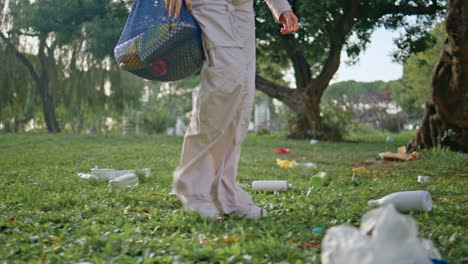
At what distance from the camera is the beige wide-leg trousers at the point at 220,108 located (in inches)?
83.0

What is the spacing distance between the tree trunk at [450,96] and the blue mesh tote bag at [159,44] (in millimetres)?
4384

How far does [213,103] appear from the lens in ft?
6.97

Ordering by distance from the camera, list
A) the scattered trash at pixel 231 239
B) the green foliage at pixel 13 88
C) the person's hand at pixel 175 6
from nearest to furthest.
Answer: the scattered trash at pixel 231 239 → the person's hand at pixel 175 6 → the green foliage at pixel 13 88

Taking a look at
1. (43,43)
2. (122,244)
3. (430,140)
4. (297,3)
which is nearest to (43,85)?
(43,43)

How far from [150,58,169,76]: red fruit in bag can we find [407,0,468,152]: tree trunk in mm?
4448

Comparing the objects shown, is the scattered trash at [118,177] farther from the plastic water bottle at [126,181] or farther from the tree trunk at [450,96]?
the tree trunk at [450,96]

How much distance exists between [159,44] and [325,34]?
11205mm

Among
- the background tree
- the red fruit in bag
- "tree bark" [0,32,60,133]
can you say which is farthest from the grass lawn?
"tree bark" [0,32,60,133]

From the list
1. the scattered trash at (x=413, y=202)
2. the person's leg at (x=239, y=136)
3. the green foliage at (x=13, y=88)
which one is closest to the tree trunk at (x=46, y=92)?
the green foliage at (x=13, y=88)

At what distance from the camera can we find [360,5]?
12234mm

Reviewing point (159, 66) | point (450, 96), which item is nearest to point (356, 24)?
point (450, 96)

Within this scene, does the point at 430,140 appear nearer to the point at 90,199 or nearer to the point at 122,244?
the point at 90,199

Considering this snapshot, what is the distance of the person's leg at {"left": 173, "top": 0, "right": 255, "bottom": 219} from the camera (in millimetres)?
2102

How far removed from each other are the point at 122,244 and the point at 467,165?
4366 mm
